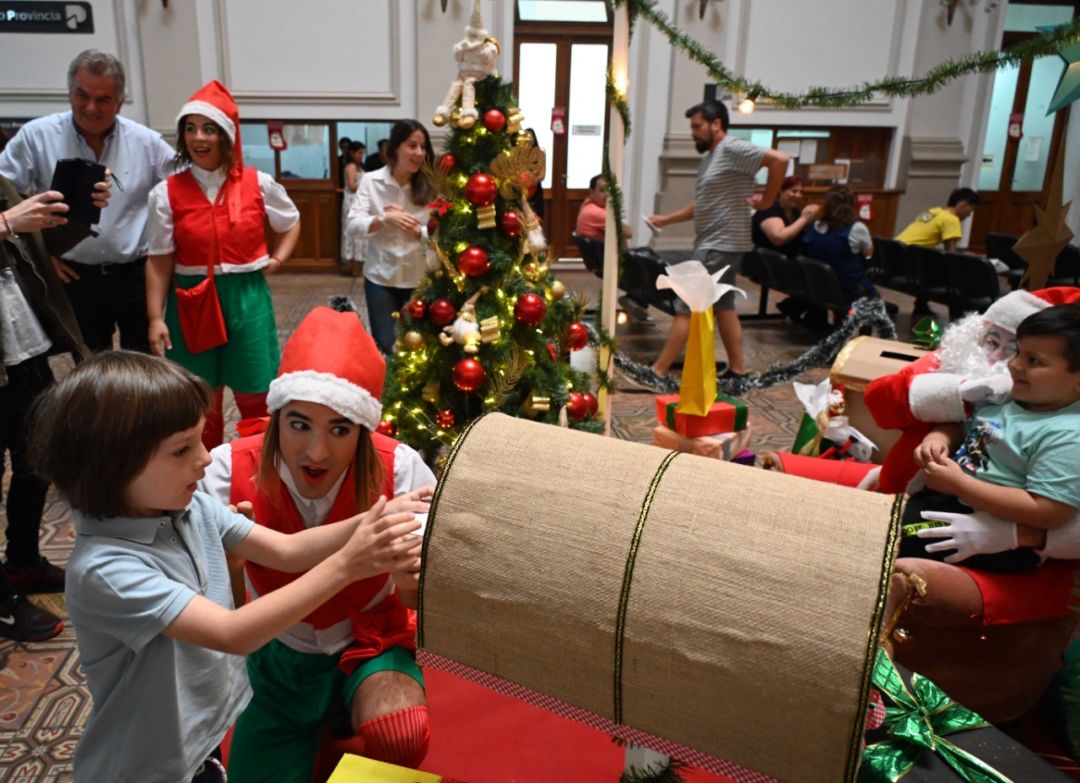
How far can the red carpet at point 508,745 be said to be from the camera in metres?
2.03

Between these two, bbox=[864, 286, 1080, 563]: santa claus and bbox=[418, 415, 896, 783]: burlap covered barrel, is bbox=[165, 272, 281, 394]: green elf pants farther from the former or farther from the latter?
bbox=[418, 415, 896, 783]: burlap covered barrel

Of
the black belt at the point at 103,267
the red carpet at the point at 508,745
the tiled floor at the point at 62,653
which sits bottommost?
the tiled floor at the point at 62,653

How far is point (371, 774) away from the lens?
1.17 metres

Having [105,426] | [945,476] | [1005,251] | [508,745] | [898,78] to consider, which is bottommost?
[508,745]

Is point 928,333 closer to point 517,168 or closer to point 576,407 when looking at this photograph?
point 576,407

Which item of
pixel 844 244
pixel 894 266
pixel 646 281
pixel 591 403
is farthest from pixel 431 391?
pixel 894 266

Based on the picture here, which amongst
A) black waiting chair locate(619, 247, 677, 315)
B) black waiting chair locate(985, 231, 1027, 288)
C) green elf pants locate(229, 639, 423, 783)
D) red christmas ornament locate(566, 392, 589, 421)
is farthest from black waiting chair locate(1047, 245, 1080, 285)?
green elf pants locate(229, 639, 423, 783)

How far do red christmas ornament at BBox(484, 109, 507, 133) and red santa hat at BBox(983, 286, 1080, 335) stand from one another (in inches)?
71.4

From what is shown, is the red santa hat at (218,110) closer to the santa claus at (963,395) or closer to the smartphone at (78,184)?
the smartphone at (78,184)

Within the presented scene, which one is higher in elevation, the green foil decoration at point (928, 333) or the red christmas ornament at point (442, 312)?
the red christmas ornament at point (442, 312)

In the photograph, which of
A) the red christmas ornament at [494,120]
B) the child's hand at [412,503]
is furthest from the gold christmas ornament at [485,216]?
the child's hand at [412,503]

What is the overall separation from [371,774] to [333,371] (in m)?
0.91

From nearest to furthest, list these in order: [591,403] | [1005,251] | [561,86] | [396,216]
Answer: [591,403] < [396,216] < [1005,251] < [561,86]

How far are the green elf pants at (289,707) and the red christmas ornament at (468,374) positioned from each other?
4.79 feet
